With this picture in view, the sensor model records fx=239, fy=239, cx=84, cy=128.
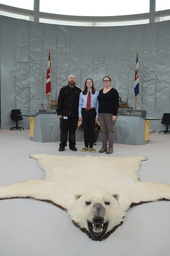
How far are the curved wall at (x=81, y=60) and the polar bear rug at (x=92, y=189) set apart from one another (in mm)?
5323

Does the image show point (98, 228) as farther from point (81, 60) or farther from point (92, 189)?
point (81, 60)

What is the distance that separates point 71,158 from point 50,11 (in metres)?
7.40

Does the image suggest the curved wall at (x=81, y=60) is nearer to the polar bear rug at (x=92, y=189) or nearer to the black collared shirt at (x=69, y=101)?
the black collared shirt at (x=69, y=101)

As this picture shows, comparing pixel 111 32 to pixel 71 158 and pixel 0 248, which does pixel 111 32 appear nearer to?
pixel 71 158

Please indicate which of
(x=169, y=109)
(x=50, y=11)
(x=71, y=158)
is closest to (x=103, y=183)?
(x=71, y=158)

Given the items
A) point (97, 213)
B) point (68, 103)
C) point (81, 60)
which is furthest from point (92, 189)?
point (81, 60)

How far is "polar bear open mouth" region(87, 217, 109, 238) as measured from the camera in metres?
1.29

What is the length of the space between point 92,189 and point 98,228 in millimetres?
289

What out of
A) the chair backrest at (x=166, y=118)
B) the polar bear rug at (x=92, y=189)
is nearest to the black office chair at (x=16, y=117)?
the polar bear rug at (x=92, y=189)

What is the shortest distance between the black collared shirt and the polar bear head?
2.50m

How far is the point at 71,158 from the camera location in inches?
130

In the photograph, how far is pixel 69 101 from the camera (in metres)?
3.94

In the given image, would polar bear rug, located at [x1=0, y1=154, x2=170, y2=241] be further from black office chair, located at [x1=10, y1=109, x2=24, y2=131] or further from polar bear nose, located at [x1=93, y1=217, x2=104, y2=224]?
black office chair, located at [x1=10, y1=109, x2=24, y2=131]

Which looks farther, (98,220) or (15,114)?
(15,114)
